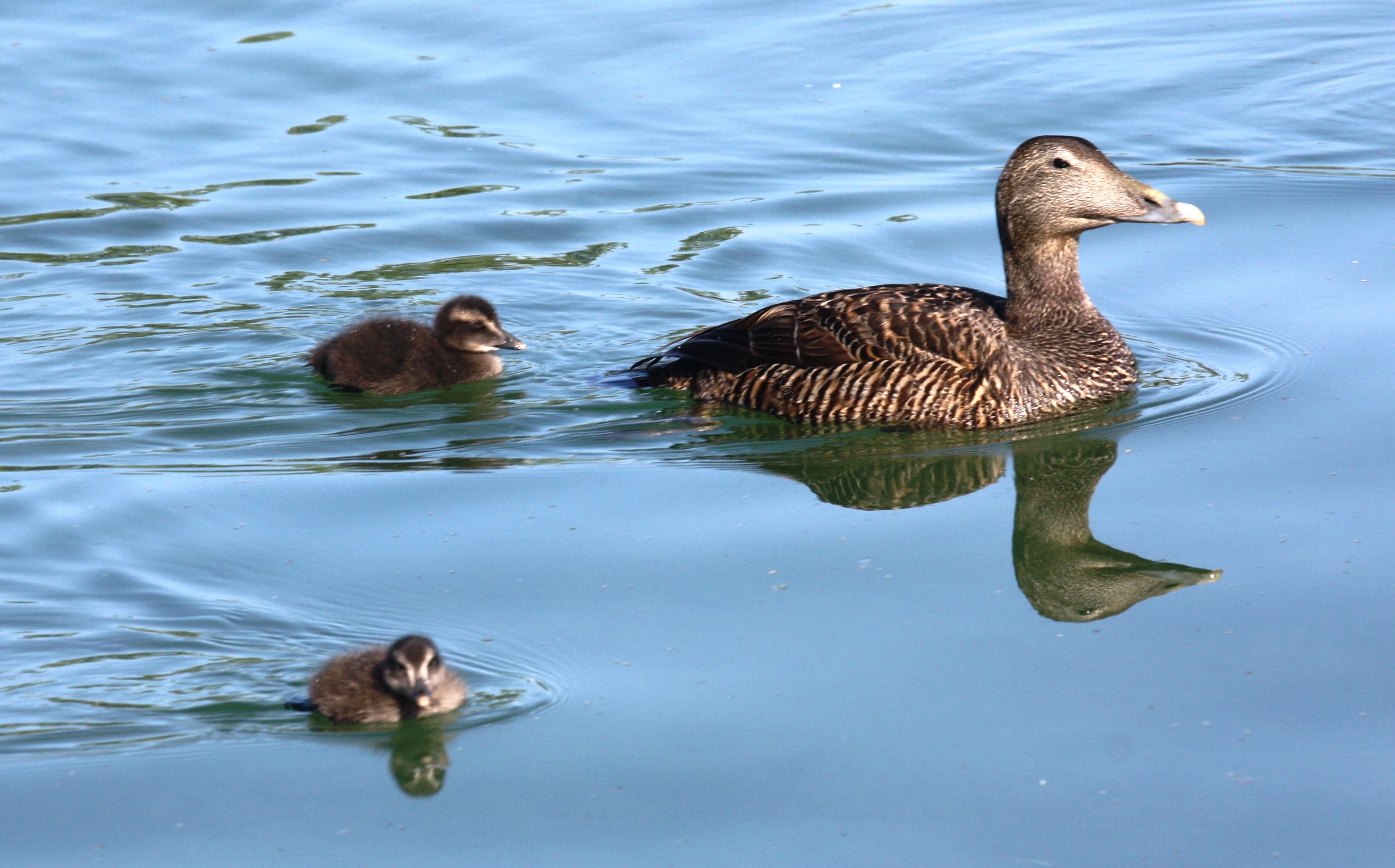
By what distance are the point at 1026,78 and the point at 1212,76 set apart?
5.20 ft

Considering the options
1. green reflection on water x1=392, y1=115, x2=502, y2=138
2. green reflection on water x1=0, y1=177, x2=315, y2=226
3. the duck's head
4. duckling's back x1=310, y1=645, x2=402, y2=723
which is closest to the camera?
duckling's back x1=310, y1=645, x2=402, y2=723

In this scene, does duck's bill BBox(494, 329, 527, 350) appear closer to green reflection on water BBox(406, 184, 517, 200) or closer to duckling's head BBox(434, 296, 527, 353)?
duckling's head BBox(434, 296, 527, 353)

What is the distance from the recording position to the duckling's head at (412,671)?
559 cm

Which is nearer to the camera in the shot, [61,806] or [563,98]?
[61,806]

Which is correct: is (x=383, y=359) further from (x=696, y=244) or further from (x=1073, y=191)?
(x=1073, y=191)

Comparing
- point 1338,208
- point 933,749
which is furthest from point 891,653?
point 1338,208

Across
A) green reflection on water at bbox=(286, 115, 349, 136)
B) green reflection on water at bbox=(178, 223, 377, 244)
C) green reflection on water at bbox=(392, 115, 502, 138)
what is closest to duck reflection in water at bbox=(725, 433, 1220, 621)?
green reflection on water at bbox=(178, 223, 377, 244)

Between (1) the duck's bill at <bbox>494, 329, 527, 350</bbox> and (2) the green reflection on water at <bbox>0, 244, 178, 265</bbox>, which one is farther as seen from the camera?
(2) the green reflection on water at <bbox>0, 244, 178, 265</bbox>

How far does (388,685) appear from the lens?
5.66m

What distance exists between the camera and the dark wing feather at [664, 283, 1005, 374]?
8586mm

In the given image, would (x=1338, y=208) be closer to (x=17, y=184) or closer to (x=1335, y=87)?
(x=1335, y=87)

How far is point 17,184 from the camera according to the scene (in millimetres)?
12797

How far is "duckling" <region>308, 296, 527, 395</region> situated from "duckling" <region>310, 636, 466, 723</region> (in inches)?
140

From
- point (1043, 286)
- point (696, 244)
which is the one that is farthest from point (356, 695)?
point (696, 244)
